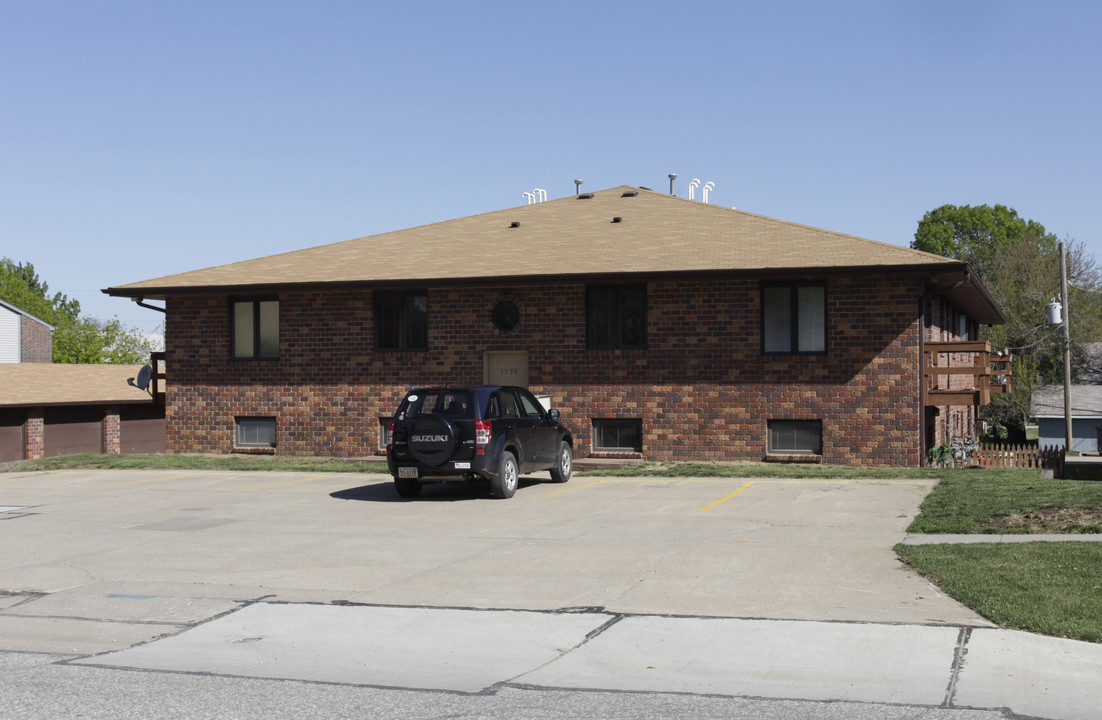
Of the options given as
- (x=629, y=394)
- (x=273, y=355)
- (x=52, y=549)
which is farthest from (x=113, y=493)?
(x=629, y=394)

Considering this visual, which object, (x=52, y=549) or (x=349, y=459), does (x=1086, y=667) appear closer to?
(x=52, y=549)

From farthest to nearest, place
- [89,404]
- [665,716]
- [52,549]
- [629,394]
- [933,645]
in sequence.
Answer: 1. [89,404]
2. [629,394]
3. [52,549]
4. [933,645]
5. [665,716]

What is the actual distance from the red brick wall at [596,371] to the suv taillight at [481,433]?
774 centimetres

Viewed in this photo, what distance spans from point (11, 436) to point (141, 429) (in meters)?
6.77

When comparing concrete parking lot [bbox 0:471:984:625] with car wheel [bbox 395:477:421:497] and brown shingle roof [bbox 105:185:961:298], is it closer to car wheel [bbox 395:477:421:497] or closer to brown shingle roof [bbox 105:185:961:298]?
car wheel [bbox 395:477:421:497]

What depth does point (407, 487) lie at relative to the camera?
16891 millimetres

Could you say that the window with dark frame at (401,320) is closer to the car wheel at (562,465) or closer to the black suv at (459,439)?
the car wheel at (562,465)

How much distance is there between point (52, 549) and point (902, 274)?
15.8 meters

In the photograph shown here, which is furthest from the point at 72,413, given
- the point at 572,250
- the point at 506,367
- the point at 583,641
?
the point at 583,641

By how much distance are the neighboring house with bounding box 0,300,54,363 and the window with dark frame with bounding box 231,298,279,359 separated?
51627 mm

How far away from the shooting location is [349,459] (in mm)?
24094

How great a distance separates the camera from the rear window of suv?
16156mm

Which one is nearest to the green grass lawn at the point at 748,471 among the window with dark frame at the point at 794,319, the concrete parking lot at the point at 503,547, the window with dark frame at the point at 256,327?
the concrete parking lot at the point at 503,547

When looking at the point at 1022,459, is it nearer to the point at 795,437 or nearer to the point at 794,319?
the point at 795,437
